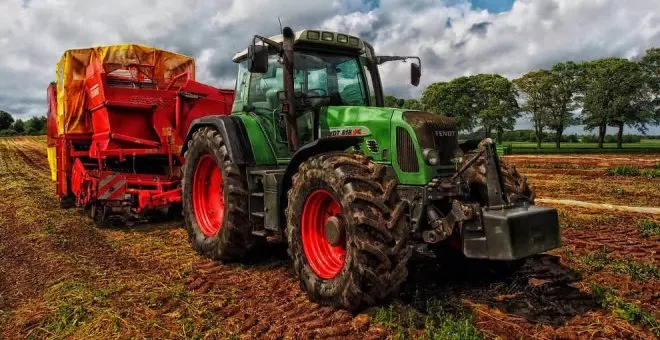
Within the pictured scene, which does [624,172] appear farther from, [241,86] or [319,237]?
[319,237]

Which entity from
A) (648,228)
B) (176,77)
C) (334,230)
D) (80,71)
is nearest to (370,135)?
(334,230)

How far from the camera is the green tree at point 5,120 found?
A: 82.2m

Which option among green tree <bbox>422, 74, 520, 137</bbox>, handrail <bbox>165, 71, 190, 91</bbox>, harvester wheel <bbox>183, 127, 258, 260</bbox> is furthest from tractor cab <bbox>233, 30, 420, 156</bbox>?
green tree <bbox>422, 74, 520, 137</bbox>

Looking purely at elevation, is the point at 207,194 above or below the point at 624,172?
above

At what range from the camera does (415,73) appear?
6148 mm

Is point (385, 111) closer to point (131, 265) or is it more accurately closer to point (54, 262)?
point (131, 265)

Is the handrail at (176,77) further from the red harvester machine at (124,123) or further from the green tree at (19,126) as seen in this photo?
the green tree at (19,126)

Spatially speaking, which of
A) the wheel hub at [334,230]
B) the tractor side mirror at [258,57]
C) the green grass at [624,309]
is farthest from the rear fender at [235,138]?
the green grass at [624,309]

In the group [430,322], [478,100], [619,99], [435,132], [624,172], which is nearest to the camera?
[430,322]

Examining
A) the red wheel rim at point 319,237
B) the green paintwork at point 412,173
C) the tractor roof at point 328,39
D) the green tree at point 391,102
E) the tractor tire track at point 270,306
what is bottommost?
the tractor tire track at point 270,306

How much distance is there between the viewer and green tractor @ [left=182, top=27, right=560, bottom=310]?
407 centimetres

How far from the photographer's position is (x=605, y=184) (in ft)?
45.8

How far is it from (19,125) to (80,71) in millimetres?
84122

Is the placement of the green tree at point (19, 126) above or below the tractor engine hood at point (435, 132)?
above
